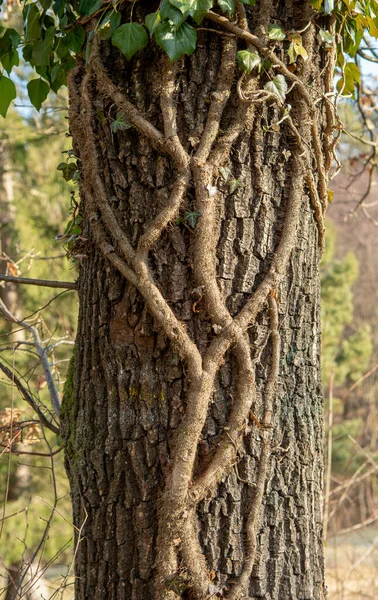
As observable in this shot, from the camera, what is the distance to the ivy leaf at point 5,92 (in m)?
1.98

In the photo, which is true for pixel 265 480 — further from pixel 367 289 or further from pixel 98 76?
pixel 367 289

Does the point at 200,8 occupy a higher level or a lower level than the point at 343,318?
lower

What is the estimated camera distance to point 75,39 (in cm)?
176

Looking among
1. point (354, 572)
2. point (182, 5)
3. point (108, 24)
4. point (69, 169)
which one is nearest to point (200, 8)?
point (182, 5)

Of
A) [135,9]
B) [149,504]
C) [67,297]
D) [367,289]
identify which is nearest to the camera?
[149,504]

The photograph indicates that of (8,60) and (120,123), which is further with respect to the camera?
(8,60)

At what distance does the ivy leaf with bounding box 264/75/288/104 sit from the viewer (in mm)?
1615

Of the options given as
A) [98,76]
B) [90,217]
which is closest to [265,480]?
[90,217]

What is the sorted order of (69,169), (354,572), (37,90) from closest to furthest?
1. (69,169)
2. (37,90)
3. (354,572)

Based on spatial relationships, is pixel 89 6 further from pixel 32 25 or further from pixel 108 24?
pixel 32 25

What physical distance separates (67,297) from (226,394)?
6.87 meters

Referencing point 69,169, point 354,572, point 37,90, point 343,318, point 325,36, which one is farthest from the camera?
point 343,318

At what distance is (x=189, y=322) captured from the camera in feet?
5.14

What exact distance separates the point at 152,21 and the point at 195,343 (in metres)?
0.80
